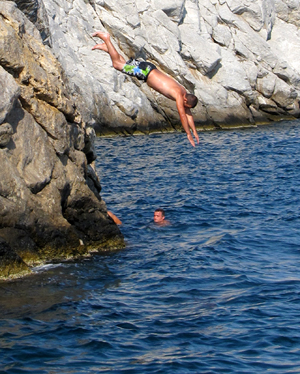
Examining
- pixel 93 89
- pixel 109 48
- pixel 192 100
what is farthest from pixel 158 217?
pixel 93 89

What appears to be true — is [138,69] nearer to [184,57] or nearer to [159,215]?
[159,215]

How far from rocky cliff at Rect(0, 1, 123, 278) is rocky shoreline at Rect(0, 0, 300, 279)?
0.08ft

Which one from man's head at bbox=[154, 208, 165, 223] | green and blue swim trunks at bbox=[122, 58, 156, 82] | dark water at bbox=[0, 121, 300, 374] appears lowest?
dark water at bbox=[0, 121, 300, 374]

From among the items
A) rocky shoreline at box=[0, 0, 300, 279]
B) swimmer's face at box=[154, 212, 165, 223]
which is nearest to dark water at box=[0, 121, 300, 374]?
swimmer's face at box=[154, 212, 165, 223]

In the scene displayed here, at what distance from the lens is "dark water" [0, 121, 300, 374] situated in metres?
8.53

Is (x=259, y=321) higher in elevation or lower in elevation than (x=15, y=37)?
lower

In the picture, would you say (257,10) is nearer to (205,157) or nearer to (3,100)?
(205,157)

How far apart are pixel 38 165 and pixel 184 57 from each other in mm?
33663

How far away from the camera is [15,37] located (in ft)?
42.4

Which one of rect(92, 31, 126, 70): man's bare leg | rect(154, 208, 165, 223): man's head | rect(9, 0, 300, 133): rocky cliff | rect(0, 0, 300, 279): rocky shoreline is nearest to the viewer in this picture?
rect(0, 0, 300, 279): rocky shoreline

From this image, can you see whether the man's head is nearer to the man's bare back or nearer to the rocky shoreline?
the rocky shoreline

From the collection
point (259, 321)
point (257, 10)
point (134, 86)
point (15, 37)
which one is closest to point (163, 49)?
point (134, 86)

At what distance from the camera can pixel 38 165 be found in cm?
1280

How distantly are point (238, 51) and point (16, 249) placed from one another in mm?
39736
